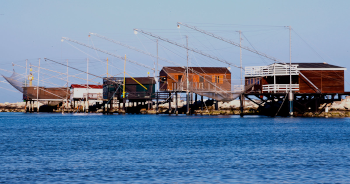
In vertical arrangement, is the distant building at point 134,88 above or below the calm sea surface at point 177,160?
above

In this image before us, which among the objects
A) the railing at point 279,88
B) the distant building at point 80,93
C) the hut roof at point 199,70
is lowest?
the railing at point 279,88

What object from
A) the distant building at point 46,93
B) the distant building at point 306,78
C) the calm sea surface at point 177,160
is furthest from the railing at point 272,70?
the distant building at point 46,93

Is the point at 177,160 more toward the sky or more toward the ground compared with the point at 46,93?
more toward the ground

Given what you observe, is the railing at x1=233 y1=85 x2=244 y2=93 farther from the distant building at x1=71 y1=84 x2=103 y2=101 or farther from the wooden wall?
the distant building at x1=71 y1=84 x2=103 y2=101

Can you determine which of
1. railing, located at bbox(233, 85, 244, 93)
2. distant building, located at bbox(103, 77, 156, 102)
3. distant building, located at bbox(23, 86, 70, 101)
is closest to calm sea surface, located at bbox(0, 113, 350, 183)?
railing, located at bbox(233, 85, 244, 93)

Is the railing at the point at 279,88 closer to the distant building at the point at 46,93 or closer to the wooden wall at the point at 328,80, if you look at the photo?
the wooden wall at the point at 328,80

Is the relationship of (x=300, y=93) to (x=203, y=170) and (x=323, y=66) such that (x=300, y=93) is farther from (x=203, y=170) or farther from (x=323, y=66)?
(x=203, y=170)

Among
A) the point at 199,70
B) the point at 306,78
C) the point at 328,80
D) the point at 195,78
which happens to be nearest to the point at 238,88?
the point at 306,78

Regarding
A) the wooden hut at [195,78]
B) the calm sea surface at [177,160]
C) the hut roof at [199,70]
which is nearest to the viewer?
the calm sea surface at [177,160]

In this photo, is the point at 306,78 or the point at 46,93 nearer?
the point at 306,78

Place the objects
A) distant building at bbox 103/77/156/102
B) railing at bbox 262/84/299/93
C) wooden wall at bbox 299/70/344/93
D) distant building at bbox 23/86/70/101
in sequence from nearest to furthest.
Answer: wooden wall at bbox 299/70/344/93
railing at bbox 262/84/299/93
distant building at bbox 103/77/156/102
distant building at bbox 23/86/70/101

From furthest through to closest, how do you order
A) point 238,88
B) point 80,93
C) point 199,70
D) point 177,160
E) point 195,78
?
point 80,93 < point 199,70 < point 195,78 < point 238,88 < point 177,160

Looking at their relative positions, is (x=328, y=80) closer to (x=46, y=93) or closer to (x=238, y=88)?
(x=238, y=88)

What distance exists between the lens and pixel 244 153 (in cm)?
3084
